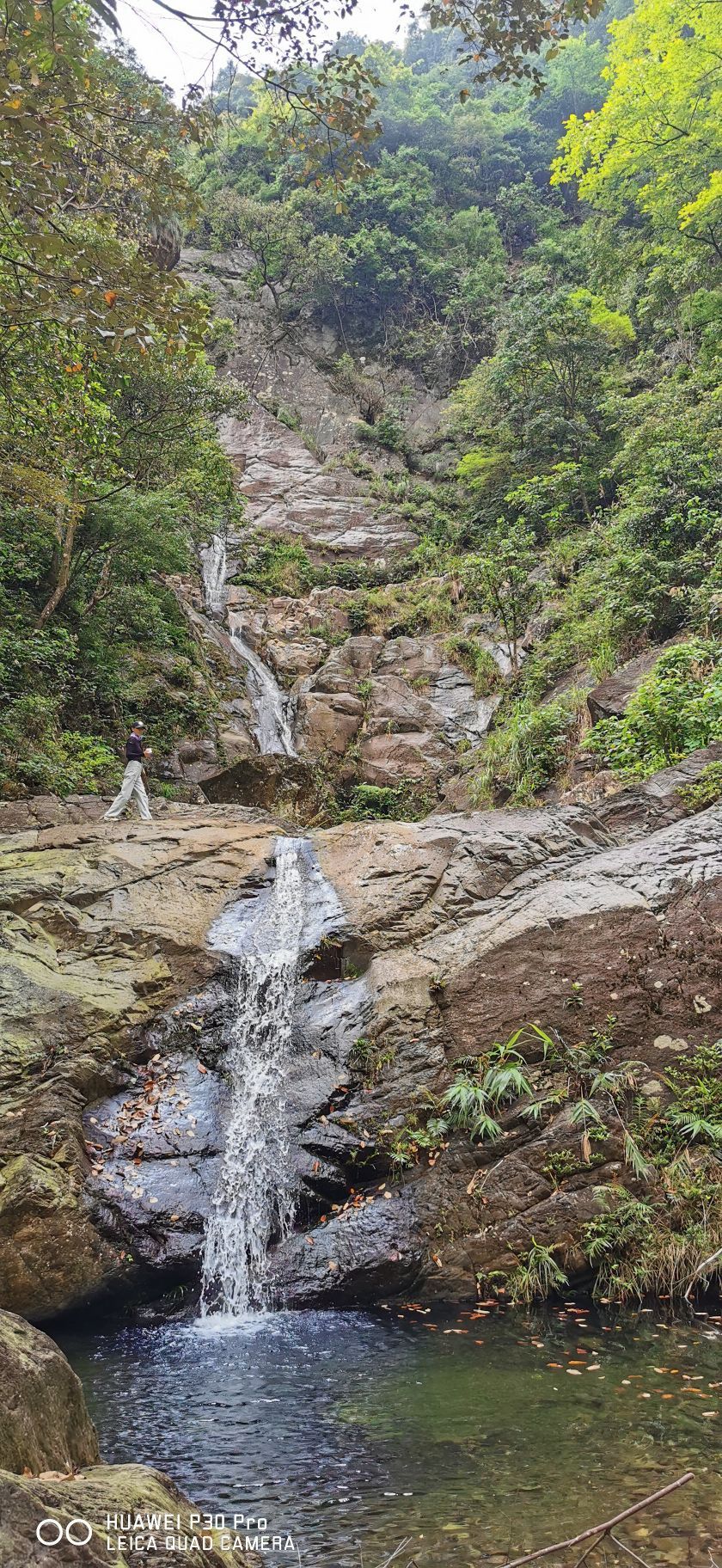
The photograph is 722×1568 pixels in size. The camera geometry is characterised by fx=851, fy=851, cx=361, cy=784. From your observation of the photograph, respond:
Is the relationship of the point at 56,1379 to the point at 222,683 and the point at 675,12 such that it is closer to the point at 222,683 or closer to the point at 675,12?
the point at 222,683

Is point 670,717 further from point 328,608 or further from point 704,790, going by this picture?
point 328,608

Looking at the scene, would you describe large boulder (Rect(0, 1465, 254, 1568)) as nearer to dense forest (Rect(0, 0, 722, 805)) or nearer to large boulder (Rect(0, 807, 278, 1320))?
large boulder (Rect(0, 807, 278, 1320))

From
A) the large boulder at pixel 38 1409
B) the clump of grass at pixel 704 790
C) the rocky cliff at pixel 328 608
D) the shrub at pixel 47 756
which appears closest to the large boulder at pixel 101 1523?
the large boulder at pixel 38 1409

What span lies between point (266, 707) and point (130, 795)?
22.1ft

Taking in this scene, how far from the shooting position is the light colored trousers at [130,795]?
474 inches

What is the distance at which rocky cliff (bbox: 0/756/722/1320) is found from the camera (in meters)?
6.51

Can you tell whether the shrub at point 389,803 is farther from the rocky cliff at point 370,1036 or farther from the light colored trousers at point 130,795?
the rocky cliff at point 370,1036

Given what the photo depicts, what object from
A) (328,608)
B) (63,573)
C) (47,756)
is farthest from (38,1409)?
(328,608)

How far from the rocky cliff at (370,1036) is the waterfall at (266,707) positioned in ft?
26.6

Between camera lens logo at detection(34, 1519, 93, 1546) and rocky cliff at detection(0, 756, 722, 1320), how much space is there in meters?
4.67

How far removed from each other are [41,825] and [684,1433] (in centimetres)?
957

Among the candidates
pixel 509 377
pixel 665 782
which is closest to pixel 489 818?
pixel 665 782

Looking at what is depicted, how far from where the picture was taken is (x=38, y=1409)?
2.84m

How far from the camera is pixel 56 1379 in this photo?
3.05m
